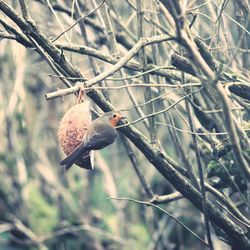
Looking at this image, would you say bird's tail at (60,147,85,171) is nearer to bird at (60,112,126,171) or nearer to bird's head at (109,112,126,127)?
bird at (60,112,126,171)

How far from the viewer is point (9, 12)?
299cm

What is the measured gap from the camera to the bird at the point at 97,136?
297cm

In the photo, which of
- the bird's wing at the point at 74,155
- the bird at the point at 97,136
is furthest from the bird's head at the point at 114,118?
the bird's wing at the point at 74,155

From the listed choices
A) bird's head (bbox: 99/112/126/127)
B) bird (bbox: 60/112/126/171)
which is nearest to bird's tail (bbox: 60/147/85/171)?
bird (bbox: 60/112/126/171)

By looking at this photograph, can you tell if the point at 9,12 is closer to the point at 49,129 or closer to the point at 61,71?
the point at 61,71

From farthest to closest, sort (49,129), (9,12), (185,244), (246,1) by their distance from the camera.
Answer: (185,244)
(49,129)
(246,1)
(9,12)

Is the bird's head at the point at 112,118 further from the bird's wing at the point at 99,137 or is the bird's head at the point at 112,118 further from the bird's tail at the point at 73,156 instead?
the bird's tail at the point at 73,156

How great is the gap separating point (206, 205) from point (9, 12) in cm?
144

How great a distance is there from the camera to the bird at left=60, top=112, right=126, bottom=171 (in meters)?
2.97

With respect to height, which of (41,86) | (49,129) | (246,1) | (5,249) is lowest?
(5,249)

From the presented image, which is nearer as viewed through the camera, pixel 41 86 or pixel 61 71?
pixel 61 71

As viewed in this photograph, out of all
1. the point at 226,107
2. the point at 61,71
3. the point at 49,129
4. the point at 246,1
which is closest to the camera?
the point at 226,107

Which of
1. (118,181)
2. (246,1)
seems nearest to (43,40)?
(246,1)

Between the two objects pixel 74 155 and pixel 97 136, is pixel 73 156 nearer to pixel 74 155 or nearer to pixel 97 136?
pixel 74 155
